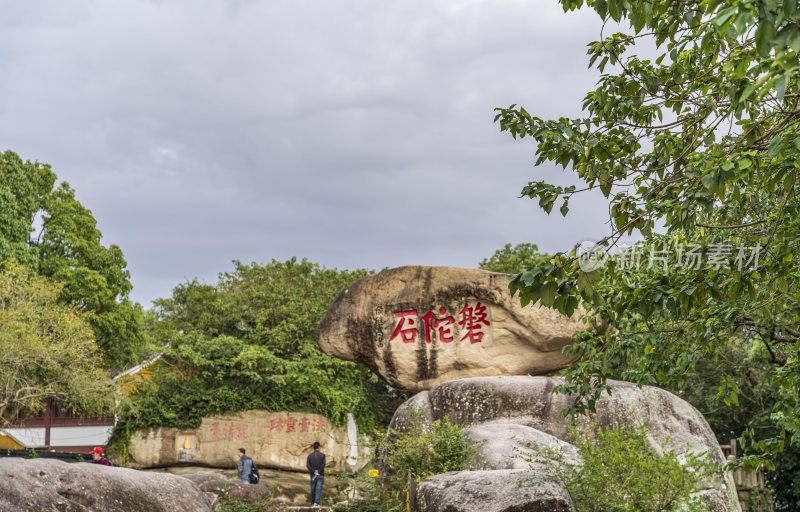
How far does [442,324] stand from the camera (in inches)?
483

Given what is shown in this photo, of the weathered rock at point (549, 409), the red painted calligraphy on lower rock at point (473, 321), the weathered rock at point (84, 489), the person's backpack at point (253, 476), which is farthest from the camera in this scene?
the person's backpack at point (253, 476)

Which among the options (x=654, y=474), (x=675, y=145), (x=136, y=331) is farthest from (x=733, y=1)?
(x=136, y=331)

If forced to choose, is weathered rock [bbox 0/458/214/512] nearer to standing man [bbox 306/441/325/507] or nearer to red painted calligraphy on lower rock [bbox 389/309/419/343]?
red painted calligraphy on lower rock [bbox 389/309/419/343]

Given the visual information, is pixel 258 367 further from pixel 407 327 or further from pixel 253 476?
pixel 407 327

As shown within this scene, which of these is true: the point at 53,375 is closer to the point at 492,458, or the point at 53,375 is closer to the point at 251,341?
the point at 251,341

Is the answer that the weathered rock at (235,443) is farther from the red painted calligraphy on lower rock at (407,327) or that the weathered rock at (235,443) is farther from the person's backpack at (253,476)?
the red painted calligraphy on lower rock at (407,327)

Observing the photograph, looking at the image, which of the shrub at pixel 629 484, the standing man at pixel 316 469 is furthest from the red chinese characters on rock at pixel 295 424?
the shrub at pixel 629 484

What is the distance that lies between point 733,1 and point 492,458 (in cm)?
672

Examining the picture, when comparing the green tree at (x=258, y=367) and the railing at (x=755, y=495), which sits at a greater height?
the green tree at (x=258, y=367)

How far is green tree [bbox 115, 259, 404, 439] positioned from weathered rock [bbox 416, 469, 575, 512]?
12117 mm

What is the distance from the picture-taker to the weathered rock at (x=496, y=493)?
546cm

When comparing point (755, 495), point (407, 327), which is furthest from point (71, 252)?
point (755, 495)

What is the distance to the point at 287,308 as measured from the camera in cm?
1938

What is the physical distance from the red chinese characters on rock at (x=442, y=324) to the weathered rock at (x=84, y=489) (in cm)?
553
